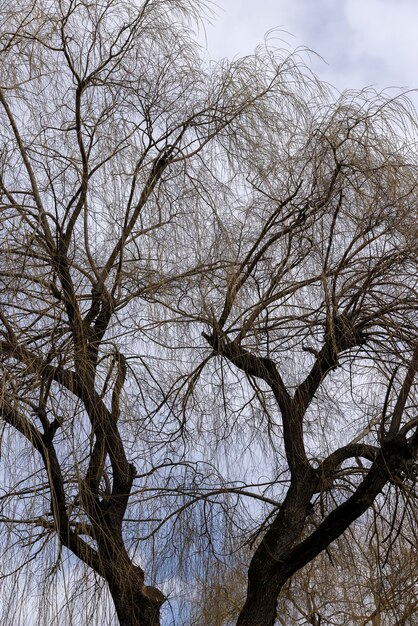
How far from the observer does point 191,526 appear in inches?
184

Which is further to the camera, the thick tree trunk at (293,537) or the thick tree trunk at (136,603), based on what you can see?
the thick tree trunk at (136,603)

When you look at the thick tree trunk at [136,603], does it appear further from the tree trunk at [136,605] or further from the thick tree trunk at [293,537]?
the thick tree trunk at [293,537]

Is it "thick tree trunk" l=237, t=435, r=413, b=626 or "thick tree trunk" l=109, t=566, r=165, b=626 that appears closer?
"thick tree trunk" l=237, t=435, r=413, b=626

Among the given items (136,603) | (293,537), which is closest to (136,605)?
(136,603)

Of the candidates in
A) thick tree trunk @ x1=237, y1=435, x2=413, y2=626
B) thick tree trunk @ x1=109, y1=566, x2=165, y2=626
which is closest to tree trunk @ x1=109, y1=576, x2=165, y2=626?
thick tree trunk @ x1=109, y1=566, x2=165, y2=626

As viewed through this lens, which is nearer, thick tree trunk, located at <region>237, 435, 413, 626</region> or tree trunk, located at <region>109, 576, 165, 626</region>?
thick tree trunk, located at <region>237, 435, 413, 626</region>

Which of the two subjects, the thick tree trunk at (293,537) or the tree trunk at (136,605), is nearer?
the thick tree trunk at (293,537)

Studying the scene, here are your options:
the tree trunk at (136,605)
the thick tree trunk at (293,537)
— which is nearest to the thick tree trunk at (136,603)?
the tree trunk at (136,605)

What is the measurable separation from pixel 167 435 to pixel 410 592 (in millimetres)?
1438

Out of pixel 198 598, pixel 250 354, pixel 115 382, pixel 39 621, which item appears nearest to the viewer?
pixel 39 621

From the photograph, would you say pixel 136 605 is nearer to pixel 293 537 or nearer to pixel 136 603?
pixel 136 603

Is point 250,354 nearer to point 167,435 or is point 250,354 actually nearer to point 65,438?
point 167,435

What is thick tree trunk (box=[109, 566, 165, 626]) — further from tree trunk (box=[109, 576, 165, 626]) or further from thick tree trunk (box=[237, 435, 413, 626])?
thick tree trunk (box=[237, 435, 413, 626])

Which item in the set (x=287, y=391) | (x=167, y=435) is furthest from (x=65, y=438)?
(x=287, y=391)
